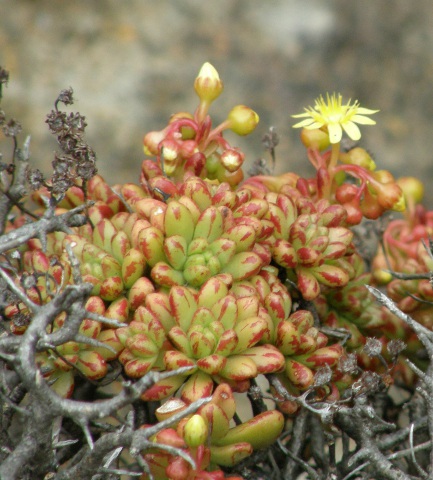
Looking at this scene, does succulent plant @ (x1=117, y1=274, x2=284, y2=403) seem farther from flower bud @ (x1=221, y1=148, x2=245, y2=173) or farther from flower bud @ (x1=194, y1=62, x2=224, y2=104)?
flower bud @ (x1=194, y1=62, x2=224, y2=104)

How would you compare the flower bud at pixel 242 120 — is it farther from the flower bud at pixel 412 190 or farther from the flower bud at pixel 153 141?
the flower bud at pixel 412 190

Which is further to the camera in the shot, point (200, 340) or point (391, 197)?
point (391, 197)

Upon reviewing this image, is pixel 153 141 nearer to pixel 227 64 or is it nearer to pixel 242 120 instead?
pixel 242 120

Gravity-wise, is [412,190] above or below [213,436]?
above

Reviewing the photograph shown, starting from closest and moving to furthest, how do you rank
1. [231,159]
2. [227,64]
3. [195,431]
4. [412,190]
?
[195,431], [231,159], [412,190], [227,64]

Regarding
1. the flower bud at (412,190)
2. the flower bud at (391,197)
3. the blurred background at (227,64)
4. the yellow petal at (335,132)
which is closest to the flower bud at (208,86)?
the yellow petal at (335,132)

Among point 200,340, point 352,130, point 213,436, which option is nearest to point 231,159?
point 352,130

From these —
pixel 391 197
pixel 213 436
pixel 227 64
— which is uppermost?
pixel 227 64
